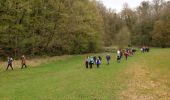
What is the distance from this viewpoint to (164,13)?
387 feet

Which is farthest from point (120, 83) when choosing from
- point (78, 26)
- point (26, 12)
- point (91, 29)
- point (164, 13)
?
point (164, 13)

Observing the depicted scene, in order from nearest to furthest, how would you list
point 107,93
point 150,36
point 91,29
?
point 107,93 → point 91,29 → point 150,36

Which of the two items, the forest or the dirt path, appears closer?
the dirt path

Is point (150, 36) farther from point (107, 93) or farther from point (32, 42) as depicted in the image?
point (107, 93)

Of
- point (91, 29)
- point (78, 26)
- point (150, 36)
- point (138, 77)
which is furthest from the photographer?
point (150, 36)

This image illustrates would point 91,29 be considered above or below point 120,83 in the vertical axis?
above

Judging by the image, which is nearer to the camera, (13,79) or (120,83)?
(120,83)

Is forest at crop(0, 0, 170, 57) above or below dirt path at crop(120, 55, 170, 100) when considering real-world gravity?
above

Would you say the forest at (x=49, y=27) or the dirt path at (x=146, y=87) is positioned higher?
the forest at (x=49, y=27)

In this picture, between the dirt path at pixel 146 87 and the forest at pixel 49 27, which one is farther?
the forest at pixel 49 27

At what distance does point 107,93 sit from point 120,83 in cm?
533

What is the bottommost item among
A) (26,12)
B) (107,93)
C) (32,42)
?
(107,93)

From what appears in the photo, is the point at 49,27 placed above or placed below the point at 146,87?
above

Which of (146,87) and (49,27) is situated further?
(49,27)
